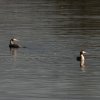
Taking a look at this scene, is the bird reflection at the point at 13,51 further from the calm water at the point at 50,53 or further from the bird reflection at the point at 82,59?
the bird reflection at the point at 82,59

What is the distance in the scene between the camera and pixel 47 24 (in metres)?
51.6

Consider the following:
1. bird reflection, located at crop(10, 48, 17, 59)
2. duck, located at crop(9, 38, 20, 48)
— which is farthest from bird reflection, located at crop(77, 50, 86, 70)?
duck, located at crop(9, 38, 20, 48)

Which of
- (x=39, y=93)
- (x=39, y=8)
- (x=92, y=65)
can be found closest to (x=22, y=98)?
(x=39, y=93)

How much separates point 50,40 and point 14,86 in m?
13.0

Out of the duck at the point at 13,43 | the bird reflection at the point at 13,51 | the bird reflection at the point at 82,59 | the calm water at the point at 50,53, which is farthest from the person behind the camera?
the duck at the point at 13,43

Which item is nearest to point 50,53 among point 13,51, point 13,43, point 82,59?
point 82,59

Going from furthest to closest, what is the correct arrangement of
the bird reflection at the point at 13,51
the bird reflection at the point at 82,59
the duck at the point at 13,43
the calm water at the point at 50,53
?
the duck at the point at 13,43 < the bird reflection at the point at 13,51 < the bird reflection at the point at 82,59 < the calm water at the point at 50,53

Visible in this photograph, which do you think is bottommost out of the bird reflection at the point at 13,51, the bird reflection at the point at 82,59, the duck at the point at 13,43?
the bird reflection at the point at 82,59

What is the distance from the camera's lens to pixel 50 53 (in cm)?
3812

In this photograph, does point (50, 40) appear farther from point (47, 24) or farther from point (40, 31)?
point (47, 24)

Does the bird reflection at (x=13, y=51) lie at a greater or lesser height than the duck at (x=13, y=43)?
lesser

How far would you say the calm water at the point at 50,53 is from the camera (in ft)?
96.1

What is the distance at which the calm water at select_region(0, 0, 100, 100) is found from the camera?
29297 millimetres

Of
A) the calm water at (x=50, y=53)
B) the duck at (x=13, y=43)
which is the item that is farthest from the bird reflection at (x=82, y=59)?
the duck at (x=13, y=43)
